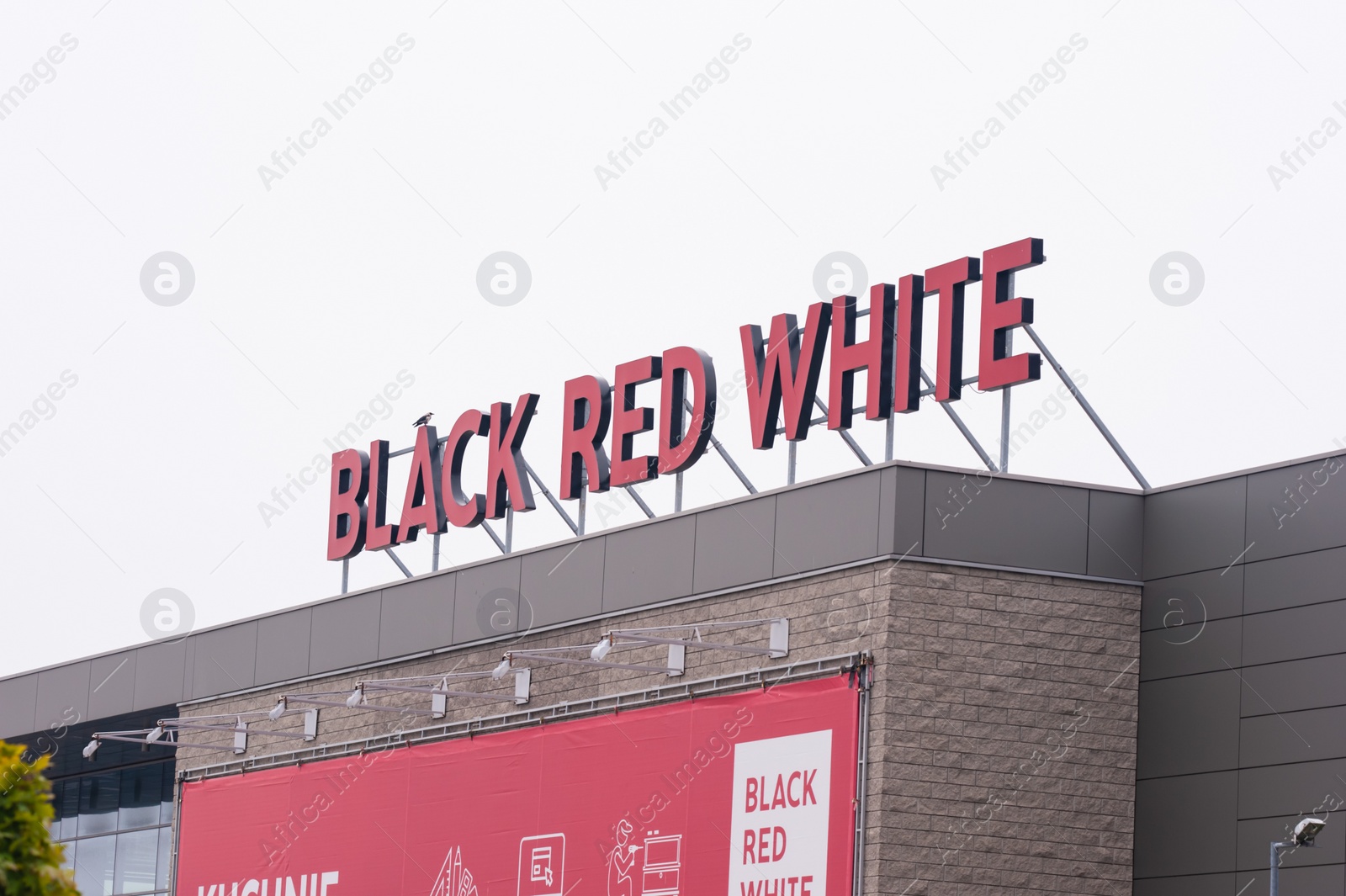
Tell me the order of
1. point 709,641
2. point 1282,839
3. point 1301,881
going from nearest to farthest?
point 1301,881, point 1282,839, point 709,641

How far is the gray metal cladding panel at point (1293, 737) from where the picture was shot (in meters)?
18.4

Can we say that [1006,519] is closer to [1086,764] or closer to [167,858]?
[1086,764]

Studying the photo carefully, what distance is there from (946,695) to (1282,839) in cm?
343

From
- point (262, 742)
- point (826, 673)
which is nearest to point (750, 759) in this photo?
point (826, 673)

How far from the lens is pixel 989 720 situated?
19.7m

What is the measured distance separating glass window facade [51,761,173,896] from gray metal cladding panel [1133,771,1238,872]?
19.5m

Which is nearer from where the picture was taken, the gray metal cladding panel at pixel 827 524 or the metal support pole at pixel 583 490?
the gray metal cladding panel at pixel 827 524

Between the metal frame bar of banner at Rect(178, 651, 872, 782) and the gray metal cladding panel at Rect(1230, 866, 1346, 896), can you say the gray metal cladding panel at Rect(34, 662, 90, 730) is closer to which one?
the metal frame bar of banner at Rect(178, 651, 872, 782)

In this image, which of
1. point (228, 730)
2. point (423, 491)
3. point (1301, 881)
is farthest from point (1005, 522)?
point (228, 730)

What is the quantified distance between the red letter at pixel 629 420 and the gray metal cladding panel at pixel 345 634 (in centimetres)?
451

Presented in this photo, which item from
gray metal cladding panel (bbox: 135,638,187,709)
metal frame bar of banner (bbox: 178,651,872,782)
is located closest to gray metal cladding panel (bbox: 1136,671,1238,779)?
metal frame bar of banner (bbox: 178,651,872,782)

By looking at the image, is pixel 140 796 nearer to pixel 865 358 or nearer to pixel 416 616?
pixel 416 616

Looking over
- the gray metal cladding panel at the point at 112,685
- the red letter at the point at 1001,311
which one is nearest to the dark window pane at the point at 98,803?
the gray metal cladding panel at the point at 112,685

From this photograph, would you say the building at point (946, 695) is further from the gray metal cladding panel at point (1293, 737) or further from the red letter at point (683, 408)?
the red letter at point (683, 408)
